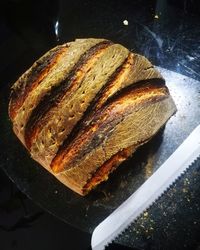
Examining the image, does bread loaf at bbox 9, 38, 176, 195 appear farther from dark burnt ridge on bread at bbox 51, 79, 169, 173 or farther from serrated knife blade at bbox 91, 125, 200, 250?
serrated knife blade at bbox 91, 125, 200, 250

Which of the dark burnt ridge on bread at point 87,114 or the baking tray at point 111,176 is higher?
the dark burnt ridge on bread at point 87,114

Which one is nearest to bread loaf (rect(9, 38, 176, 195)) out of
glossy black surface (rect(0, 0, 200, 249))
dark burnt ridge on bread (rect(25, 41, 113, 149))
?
dark burnt ridge on bread (rect(25, 41, 113, 149))

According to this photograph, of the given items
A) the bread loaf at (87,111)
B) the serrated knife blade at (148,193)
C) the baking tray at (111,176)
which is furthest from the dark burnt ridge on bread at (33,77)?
the serrated knife blade at (148,193)

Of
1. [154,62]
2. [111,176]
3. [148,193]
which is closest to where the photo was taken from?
[148,193]

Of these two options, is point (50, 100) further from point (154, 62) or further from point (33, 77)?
point (154, 62)

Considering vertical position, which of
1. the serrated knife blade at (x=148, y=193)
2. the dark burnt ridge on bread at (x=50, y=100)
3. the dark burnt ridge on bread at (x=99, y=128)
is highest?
the dark burnt ridge on bread at (x=50, y=100)

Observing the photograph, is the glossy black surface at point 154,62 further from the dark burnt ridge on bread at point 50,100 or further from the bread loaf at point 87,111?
the dark burnt ridge on bread at point 50,100

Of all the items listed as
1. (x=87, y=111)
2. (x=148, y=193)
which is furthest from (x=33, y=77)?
(x=148, y=193)
